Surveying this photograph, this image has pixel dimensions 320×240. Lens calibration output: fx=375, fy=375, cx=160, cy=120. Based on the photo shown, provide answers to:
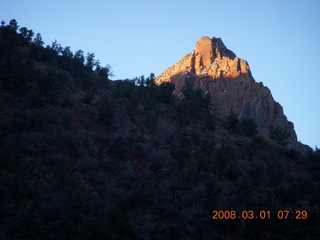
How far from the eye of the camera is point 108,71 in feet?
136

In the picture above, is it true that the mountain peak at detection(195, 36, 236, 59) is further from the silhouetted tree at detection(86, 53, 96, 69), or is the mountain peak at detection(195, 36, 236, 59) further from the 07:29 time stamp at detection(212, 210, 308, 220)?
the 07:29 time stamp at detection(212, 210, 308, 220)

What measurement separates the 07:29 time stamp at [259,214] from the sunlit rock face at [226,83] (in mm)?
44969

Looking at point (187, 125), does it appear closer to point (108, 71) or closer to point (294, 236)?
point (108, 71)

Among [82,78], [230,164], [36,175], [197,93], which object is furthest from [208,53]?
[36,175]

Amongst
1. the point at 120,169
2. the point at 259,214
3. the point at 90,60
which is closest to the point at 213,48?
the point at 90,60

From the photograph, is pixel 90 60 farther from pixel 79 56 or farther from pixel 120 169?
pixel 120 169

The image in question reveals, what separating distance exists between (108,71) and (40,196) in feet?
91.4

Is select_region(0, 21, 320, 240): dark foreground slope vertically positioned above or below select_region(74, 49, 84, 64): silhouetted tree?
below

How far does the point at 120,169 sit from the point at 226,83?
57436 mm

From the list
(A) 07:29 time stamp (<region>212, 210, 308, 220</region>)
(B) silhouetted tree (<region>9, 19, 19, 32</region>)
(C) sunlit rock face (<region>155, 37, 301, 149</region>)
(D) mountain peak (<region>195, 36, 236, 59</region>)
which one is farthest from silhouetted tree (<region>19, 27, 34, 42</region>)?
(D) mountain peak (<region>195, 36, 236, 59</region>)

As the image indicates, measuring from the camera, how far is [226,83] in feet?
244

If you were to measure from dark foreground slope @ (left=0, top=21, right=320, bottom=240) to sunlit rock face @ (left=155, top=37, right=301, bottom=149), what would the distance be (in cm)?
2894

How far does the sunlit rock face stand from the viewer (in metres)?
65.4

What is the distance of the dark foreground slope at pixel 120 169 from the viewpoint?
43.5 feet
